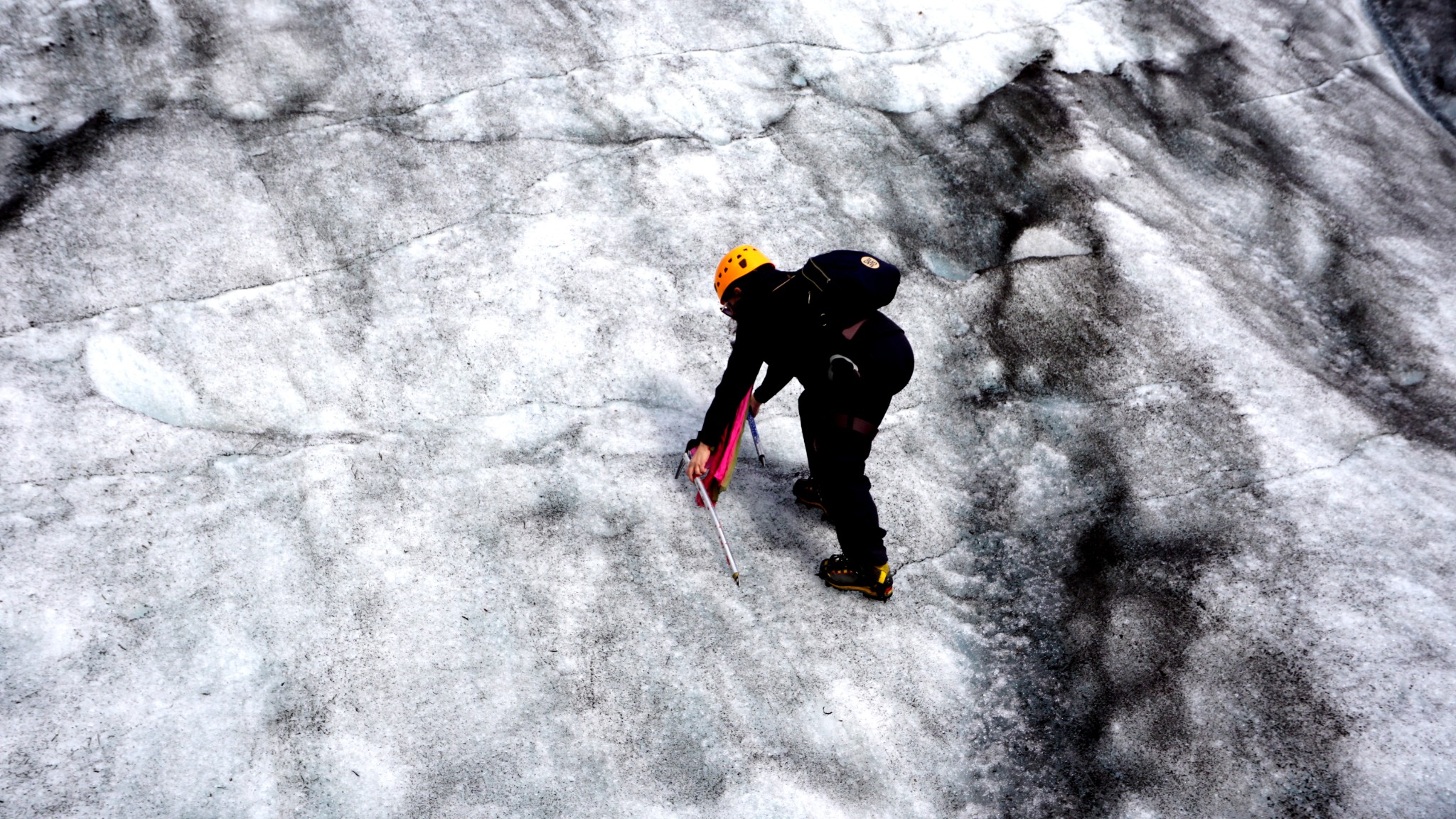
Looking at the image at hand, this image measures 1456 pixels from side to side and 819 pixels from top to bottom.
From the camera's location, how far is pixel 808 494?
5133mm

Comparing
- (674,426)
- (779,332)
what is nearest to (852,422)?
(779,332)

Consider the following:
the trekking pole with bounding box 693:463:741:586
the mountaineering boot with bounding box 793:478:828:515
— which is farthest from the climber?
the mountaineering boot with bounding box 793:478:828:515

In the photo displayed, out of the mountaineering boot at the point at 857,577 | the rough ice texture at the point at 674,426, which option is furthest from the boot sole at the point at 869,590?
the rough ice texture at the point at 674,426

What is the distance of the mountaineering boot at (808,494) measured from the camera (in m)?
5.12

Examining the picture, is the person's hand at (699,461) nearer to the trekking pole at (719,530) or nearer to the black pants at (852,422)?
the trekking pole at (719,530)

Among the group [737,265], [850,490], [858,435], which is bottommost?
[850,490]

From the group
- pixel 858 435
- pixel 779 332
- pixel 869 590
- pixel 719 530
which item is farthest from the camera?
pixel 869 590

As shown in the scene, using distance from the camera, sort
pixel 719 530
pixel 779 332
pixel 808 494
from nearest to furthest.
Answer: pixel 779 332, pixel 719 530, pixel 808 494

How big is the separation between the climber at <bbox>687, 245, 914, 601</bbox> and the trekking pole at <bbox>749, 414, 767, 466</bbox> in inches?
22.5

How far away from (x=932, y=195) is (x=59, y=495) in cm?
608

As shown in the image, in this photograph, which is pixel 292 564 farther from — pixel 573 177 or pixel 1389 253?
pixel 1389 253

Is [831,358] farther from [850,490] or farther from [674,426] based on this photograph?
[674,426]

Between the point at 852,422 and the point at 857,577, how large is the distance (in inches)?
37.3

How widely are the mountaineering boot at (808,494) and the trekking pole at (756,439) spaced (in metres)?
0.31
